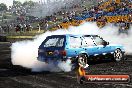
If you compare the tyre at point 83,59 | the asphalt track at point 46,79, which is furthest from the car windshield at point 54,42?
the asphalt track at point 46,79

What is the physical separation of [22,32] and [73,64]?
3103 centimetres

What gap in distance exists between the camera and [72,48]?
40.3ft

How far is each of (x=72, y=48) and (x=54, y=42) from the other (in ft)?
2.99

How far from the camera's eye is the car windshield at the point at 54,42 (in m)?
12.5

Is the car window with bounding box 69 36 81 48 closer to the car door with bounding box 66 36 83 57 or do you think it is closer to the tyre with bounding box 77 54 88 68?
the car door with bounding box 66 36 83 57

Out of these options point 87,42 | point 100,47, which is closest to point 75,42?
point 87,42

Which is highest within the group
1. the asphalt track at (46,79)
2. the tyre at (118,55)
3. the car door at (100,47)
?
the car door at (100,47)

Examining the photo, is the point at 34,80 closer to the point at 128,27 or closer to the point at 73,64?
the point at 73,64

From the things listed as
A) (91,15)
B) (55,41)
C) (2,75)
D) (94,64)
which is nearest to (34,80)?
(2,75)

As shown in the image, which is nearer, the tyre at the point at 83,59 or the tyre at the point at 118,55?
the tyre at the point at 83,59

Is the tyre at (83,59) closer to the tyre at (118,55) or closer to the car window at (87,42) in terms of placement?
the car window at (87,42)

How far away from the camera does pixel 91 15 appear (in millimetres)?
48625

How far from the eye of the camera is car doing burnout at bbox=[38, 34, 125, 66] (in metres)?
12.2

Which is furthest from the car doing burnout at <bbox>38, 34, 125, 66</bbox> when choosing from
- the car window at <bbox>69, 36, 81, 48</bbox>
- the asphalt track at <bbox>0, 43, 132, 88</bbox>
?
the asphalt track at <bbox>0, 43, 132, 88</bbox>
